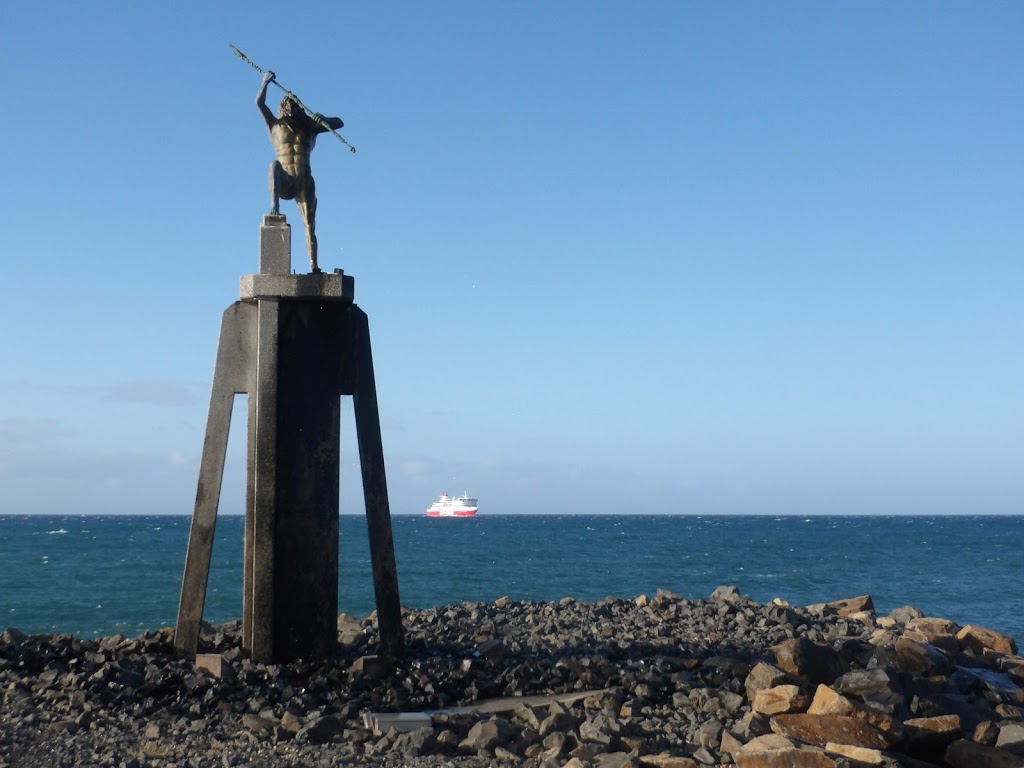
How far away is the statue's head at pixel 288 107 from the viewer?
36.5 ft

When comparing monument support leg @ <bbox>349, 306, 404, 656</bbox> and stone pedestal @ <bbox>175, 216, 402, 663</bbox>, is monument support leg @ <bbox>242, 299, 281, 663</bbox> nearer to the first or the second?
stone pedestal @ <bbox>175, 216, 402, 663</bbox>

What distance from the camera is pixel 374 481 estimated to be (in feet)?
36.0

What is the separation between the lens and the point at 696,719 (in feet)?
29.7

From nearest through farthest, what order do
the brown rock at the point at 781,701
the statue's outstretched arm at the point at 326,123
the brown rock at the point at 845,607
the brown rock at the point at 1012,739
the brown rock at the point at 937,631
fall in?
the brown rock at the point at 1012,739
the brown rock at the point at 781,701
the statue's outstretched arm at the point at 326,123
the brown rock at the point at 937,631
the brown rock at the point at 845,607

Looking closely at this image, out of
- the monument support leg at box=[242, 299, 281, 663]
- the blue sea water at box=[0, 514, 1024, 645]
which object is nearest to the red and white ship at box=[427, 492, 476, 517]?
the blue sea water at box=[0, 514, 1024, 645]

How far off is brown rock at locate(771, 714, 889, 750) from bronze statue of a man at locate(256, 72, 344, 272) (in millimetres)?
6087

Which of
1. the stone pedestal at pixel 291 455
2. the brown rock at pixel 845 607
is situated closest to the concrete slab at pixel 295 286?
the stone pedestal at pixel 291 455

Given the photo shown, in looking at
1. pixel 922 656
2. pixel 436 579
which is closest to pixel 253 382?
pixel 922 656

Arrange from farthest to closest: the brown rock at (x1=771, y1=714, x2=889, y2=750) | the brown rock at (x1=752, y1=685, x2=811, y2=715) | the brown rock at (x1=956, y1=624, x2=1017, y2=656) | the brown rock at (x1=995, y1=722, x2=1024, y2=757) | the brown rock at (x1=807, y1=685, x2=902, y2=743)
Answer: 1. the brown rock at (x1=956, y1=624, x2=1017, y2=656)
2. the brown rock at (x1=752, y1=685, x2=811, y2=715)
3. the brown rock at (x1=995, y1=722, x2=1024, y2=757)
4. the brown rock at (x1=807, y1=685, x2=902, y2=743)
5. the brown rock at (x1=771, y1=714, x2=889, y2=750)

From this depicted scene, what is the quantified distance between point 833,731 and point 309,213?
6.82m

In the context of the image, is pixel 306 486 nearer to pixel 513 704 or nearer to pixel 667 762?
pixel 513 704

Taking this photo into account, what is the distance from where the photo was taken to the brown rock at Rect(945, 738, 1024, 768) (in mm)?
8344

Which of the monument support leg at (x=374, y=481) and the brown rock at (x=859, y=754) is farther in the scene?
the monument support leg at (x=374, y=481)

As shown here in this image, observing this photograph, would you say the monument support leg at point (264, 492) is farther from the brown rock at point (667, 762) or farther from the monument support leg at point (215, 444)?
the brown rock at point (667, 762)
